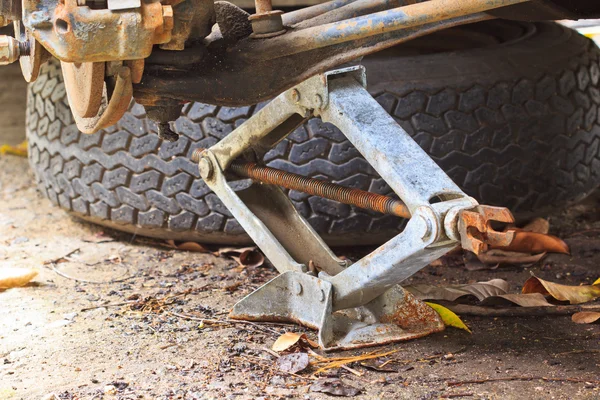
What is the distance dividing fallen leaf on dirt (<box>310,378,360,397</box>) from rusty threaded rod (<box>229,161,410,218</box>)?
0.37 metres

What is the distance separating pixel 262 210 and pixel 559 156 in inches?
43.6

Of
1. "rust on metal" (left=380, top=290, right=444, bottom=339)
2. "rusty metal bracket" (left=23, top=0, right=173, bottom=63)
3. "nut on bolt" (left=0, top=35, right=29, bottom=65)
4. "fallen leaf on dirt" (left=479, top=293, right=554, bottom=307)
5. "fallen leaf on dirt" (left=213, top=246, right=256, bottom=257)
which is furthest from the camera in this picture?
"fallen leaf on dirt" (left=213, top=246, right=256, bottom=257)

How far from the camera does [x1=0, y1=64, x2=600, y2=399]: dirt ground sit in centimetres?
161

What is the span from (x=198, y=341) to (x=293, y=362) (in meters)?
0.27

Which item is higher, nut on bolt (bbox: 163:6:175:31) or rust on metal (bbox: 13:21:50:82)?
nut on bolt (bbox: 163:6:175:31)

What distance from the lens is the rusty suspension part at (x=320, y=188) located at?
69.3 inches

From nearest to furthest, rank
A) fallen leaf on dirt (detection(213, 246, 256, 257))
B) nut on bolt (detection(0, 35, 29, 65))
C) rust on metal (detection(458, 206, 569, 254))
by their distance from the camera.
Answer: rust on metal (detection(458, 206, 569, 254)) < nut on bolt (detection(0, 35, 29, 65)) < fallen leaf on dirt (detection(213, 246, 256, 257))

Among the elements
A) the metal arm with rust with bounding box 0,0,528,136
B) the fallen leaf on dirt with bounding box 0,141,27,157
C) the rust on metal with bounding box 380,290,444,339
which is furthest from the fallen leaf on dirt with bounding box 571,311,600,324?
the fallen leaf on dirt with bounding box 0,141,27,157

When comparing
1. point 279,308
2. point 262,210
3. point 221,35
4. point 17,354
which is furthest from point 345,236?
point 17,354

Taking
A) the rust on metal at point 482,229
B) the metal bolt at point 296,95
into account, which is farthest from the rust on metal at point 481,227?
the metal bolt at point 296,95

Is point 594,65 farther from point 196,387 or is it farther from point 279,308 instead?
point 196,387

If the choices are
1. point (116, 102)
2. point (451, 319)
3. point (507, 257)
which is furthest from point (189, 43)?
point (507, 257)

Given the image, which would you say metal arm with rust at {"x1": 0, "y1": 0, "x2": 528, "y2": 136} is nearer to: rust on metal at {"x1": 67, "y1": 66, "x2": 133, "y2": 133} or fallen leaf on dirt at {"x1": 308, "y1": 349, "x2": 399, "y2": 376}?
rust on metal at {"x1": 67, "y1": 66, "x2": 133, "y2": 133}

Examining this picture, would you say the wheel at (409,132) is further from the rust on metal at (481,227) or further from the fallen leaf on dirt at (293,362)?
the rust on metal at (481,227)
